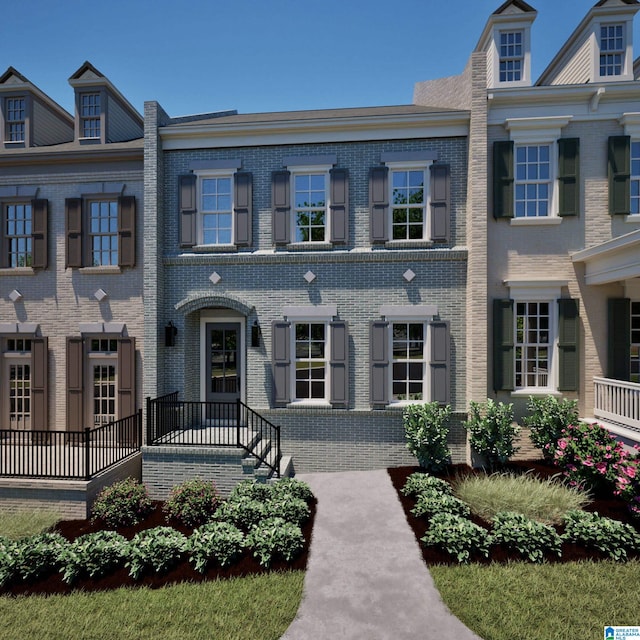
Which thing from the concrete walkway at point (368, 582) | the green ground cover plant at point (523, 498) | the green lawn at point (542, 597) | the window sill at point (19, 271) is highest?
the window sill at point (19, 271)

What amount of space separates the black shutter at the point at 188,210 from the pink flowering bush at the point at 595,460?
9966 mm

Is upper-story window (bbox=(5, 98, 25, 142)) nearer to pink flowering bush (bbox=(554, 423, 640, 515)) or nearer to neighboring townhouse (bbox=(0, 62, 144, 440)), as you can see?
neighboring townhouse (bbox=(0, 62, 144, 440))

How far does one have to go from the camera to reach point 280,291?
9.51 m

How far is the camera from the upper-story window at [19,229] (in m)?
10.5

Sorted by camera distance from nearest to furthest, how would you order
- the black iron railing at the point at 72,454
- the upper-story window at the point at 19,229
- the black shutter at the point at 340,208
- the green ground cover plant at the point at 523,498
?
1. the green ground cover plant at the point at 523,498
2. the black iron railing at the point at 72,454
3. the black shutter at the point at 340,208
4. the upper-story window at the point at 19,229

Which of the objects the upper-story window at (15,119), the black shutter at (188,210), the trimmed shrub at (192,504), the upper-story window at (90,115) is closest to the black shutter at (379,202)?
the black shutter at (188,210)

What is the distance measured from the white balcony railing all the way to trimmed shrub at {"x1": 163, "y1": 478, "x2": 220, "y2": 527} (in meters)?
8.93

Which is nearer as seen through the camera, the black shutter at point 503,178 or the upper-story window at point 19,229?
the black shutter at point 503,178

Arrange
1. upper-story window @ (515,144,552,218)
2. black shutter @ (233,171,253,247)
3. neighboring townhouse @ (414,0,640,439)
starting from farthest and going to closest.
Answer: black shutter @ (233,171,253,247) < upper-story window @ (515,144,552,218) < neighboring townhouse @ (414,0,640,439)

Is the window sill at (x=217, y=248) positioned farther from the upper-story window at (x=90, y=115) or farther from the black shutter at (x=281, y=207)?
the upper-story window at (x=90, y=115)

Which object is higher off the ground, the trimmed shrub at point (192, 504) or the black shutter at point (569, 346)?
the black shutter at point (569, 346)

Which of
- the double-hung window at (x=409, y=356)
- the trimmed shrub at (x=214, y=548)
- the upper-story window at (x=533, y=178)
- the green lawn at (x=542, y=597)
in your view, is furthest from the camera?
the upper-story window at (x=533, y=178)

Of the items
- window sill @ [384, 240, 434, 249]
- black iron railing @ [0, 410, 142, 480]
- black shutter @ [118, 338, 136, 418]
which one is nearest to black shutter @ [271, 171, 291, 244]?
window sill @ [384, 240, 434, 249]

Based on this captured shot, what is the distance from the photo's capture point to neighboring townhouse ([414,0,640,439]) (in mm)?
8766
